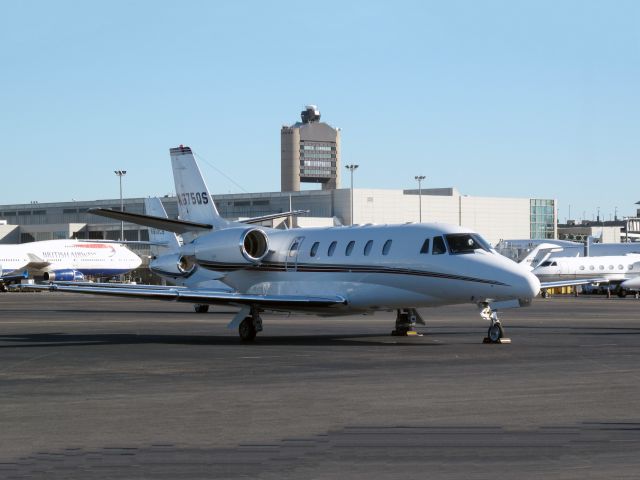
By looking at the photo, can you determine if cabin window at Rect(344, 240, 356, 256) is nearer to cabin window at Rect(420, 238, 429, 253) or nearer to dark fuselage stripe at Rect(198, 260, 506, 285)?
dark fuselage stripe at Rect(198, 260, 506, 285)

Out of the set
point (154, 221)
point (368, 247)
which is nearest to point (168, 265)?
point (154, 221)

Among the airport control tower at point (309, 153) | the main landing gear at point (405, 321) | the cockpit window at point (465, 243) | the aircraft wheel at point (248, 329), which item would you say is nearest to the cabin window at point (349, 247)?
the main landing gear at point (405, 321)

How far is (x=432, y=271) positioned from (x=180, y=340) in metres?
6.69

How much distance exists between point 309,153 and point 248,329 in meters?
166

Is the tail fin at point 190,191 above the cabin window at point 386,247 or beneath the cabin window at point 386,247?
above

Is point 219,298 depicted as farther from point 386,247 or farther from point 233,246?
point 386,247

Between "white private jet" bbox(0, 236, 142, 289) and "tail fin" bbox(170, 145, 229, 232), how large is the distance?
6464 centimetres

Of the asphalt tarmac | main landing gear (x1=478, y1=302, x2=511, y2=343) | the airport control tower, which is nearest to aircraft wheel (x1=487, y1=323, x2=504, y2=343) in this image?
main landing gear (x1=478, y1=302, x2=511, y2=343)

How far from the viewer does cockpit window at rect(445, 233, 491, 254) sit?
24.0 m

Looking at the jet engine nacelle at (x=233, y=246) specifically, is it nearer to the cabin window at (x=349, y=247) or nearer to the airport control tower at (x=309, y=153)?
the cabin window at (x=349, y=247)

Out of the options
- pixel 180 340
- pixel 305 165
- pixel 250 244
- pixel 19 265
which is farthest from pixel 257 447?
pixel 305 165

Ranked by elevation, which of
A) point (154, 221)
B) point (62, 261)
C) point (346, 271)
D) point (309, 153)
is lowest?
point (62, 261)

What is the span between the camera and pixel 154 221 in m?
27.0

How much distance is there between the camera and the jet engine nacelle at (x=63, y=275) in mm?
93938
